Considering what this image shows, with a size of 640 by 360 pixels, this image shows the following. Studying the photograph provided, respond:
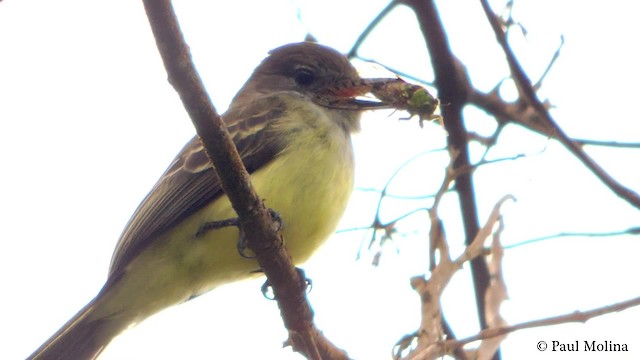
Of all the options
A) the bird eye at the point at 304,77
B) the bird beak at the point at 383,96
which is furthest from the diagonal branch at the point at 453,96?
the bird eye at the point at 304,77

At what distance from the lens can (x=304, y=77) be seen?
22.2 ft

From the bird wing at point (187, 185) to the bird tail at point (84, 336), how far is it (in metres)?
0.30

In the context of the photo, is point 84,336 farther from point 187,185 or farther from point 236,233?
point 236,233

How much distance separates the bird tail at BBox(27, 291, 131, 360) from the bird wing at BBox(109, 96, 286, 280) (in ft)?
0.98

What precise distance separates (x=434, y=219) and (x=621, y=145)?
1.39m

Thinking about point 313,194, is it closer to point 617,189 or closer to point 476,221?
point 476,221

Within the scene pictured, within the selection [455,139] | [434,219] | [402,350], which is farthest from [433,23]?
[402,350]

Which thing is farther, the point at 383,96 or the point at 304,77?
the point at 304,77

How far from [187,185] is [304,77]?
1663 millimetres

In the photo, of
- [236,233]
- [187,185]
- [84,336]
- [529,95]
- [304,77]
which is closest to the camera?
[529,95]

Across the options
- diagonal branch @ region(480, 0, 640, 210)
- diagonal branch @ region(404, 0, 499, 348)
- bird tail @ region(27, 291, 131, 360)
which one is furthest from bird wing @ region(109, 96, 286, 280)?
diagonal branch @ region(480, 0, 640, 210)

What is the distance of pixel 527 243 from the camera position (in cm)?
440

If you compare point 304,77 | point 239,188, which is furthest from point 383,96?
point 239,188

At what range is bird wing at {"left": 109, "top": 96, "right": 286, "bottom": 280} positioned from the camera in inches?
207
